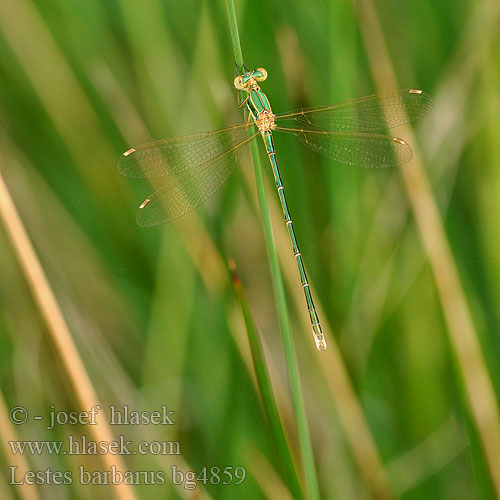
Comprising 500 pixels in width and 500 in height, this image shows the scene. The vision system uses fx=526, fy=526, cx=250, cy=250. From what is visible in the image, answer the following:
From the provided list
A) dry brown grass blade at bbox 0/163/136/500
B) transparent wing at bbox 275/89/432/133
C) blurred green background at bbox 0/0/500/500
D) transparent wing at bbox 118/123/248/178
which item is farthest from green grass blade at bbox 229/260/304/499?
transparent wing at bbox 275/89/432/133

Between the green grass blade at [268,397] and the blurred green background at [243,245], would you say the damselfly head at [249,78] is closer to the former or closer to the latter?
the blurred green background at [243,245]

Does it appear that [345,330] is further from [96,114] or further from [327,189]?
[96,114]

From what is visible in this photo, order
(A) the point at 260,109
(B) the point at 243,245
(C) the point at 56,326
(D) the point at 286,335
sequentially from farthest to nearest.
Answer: (B) the point at 243,245 < (A) the point at 260,109 < (C) the point at 56,326 < (D) the point at 286,335

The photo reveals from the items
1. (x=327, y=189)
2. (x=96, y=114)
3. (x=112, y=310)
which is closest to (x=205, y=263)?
(x=112, y=310)

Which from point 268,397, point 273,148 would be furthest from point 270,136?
point 268,397

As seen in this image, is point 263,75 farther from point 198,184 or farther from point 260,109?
point 198,184

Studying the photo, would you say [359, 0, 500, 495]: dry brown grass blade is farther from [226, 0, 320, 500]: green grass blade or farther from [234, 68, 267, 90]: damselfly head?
[226, 0, 320, 500]: green grass blade
